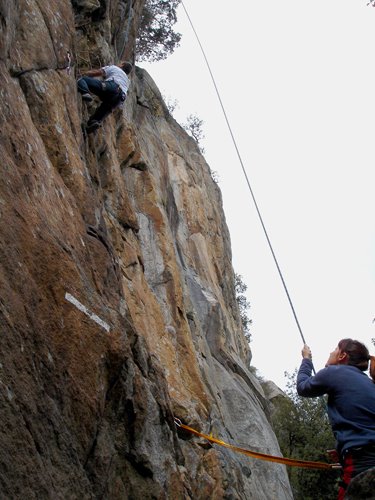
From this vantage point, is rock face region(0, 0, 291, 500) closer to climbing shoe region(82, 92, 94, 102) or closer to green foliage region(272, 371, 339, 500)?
climbing shoe region(82, 92, 94, 102)

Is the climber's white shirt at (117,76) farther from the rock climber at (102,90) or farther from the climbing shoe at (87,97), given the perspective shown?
the climbing shoe at (87,97)

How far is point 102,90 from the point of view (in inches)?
403

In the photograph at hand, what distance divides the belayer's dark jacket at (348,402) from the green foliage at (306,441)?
20.7m

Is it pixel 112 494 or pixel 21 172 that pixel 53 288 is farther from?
pixel 112 494

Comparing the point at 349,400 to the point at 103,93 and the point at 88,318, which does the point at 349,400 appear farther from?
the point at 103,93

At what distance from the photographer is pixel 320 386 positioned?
5.30 meters

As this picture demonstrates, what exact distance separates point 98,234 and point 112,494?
3.05m

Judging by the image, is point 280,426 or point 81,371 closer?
point 81,371

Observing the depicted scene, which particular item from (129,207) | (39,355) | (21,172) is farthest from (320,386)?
(129,207)

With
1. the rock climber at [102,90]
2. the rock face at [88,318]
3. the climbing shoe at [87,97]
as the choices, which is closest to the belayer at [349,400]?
the rock face at [88,318]

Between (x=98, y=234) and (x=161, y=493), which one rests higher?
(x=98, y=234)

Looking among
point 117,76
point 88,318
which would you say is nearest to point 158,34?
point 117,76

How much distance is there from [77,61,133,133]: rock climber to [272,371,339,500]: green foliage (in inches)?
726

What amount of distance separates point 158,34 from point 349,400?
22444 millimetres
